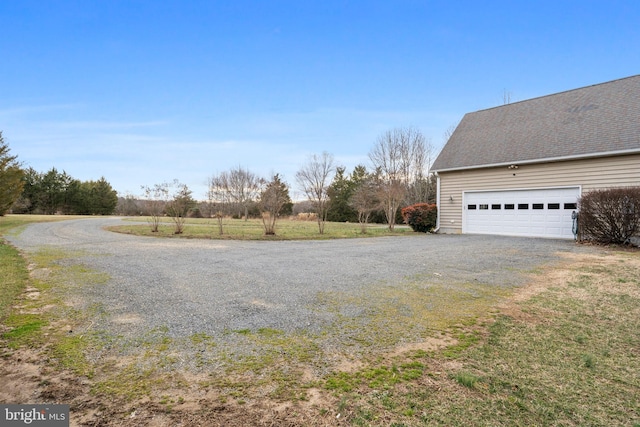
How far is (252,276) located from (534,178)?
12440 mm

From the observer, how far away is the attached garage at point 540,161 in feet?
37.6

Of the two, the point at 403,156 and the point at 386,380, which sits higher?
the point at 403,156

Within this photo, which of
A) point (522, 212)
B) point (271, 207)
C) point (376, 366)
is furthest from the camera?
point (271, 207)

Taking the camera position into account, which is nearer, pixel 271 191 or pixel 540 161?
pixel 540 161

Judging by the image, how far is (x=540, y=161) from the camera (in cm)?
1255

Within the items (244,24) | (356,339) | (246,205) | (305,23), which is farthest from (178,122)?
(356,339)

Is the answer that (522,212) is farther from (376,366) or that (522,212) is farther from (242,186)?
(242,186)

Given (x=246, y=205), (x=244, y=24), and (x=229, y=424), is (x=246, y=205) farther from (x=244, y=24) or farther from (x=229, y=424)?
(x=229, y=424)

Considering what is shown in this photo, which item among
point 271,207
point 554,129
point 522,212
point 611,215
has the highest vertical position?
point 554,129

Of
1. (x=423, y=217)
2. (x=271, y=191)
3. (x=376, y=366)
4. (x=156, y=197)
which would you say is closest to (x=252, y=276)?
(x=376, y=366)

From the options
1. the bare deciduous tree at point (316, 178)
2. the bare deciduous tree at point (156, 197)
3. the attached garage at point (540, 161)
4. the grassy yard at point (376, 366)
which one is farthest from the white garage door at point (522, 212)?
the bare deciduous tree at point (156, 197)

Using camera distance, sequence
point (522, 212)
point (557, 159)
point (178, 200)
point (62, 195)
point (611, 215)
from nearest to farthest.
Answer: point (611, 215)
point (557, 159)
point (522, 212)
point (178, 200)
point (62, 195)

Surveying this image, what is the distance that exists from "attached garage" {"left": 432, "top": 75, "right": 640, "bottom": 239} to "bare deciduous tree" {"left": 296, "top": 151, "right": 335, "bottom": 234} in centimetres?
627

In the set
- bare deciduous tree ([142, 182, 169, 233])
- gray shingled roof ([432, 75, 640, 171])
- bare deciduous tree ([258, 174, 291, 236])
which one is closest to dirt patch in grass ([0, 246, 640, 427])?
bare deciduous tree ([258, 174, 291, 236])
